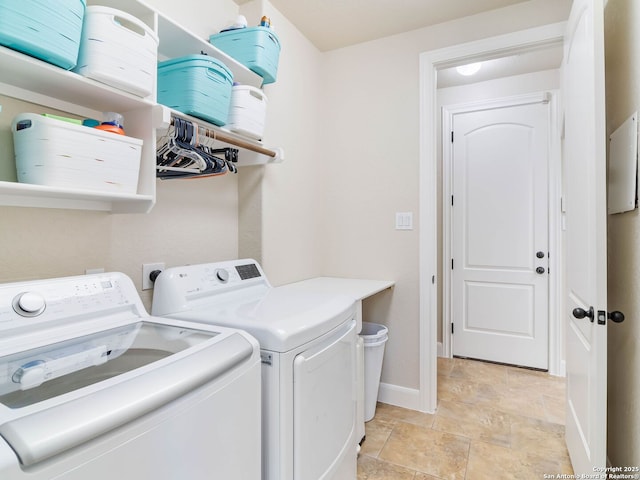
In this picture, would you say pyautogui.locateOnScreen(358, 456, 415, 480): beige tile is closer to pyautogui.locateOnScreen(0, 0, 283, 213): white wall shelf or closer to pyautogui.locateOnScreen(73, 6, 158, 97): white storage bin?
pyautogui.locateOnScreen(0, 0, 283, 213): white wall shelf

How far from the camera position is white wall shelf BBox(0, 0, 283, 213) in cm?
98

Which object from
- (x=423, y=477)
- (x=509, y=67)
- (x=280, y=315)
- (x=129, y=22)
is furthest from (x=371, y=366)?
(x=509, y=67)

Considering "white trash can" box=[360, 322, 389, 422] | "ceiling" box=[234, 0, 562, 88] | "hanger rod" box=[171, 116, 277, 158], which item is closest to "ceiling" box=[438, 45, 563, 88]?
"ceiling" box=[234, 0, 562, 88]

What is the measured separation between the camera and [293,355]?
1110 millimetres

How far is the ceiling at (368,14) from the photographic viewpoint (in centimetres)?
208

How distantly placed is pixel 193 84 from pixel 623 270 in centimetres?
184

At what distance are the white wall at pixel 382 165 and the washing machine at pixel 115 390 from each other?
1585 millimetres

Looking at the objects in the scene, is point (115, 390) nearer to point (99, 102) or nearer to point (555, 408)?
point (99, 102)

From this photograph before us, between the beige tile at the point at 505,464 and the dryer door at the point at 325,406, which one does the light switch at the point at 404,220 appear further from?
the beige tile at the point at 505,464

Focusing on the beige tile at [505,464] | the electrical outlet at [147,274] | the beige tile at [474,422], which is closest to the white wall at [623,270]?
the beige tile at [505,464]

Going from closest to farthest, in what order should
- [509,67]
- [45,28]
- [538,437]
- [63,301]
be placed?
1. [45,28]
2. [63,301]
3. [538,437]
4. [509,67]

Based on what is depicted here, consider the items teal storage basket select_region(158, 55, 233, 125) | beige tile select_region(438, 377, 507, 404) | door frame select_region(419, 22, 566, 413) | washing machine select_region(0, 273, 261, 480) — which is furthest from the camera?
beige tile select_region(438, 377, 507, 404)

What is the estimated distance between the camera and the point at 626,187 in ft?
4.26

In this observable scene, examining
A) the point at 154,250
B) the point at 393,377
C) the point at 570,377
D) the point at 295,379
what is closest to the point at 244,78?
the point at 154,250
